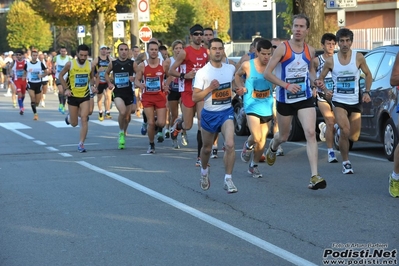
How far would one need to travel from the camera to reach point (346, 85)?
1182 cm

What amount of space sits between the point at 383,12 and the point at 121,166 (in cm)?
3319

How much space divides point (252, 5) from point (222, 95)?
20.7 m

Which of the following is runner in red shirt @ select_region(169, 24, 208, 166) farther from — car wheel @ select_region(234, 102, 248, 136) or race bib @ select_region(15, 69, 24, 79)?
race bib @ select_region(15, 69, 24, 79)

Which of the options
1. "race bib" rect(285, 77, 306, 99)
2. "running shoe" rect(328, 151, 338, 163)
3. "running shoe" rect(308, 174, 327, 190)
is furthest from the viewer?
"running shoe" rect(328, 151, 338, 163)

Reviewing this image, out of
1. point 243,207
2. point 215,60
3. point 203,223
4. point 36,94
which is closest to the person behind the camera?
point 203,223

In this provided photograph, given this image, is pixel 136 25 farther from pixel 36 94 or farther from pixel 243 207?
pixel 243 207

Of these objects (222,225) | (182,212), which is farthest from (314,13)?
(222,225)

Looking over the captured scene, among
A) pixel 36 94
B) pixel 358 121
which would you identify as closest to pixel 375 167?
pixel 358 121

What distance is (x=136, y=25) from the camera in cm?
3316

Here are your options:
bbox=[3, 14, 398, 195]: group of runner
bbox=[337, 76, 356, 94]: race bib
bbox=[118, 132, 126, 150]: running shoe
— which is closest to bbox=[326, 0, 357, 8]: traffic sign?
bbox=[3, 14, 398, 195]: group of runner

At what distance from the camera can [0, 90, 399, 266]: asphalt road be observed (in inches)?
281

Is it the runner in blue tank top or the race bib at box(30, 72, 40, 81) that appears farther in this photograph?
the race bib at box(30, 72, 40, 81)

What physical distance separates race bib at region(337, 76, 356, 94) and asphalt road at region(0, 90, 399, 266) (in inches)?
43.9

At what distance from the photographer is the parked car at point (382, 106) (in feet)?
42.2
